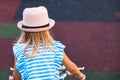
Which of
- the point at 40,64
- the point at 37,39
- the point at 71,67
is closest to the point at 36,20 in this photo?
the point at 37,39

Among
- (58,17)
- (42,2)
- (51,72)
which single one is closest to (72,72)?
(51,72)

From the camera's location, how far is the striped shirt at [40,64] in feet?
11.6

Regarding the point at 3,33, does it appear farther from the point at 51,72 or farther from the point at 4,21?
the point at 51,72

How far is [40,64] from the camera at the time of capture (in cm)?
355

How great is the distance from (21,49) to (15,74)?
0.82ft

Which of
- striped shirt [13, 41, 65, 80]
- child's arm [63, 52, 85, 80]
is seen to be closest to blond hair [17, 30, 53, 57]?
striped shirt [13, 41, 65, 80]

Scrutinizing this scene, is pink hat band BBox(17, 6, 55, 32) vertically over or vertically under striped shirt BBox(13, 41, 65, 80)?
over

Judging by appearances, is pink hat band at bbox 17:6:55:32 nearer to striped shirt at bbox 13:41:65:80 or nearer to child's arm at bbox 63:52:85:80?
striped shirt at bbox 13:41:65:80

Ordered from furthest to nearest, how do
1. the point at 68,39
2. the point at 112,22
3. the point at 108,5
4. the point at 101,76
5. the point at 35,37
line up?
the point at 108,5 < the point at 112,22 < the point at 68,39 < the point at 101,76 < the point at 35,37

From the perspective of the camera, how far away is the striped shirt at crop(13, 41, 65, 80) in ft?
11.6

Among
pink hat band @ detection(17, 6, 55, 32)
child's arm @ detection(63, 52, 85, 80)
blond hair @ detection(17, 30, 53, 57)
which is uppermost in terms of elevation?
pink hat band @ detection(17, 6, 55, 32)

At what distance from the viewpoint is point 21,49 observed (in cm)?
360

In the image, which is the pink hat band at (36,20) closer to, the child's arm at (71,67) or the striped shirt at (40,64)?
the striped shirt at (40,64)

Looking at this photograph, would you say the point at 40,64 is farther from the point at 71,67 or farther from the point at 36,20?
the point at 36,20
